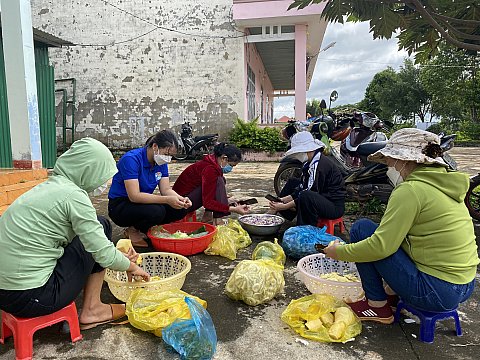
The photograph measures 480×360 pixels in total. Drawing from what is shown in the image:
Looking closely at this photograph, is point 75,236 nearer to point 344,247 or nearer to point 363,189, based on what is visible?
point 344,247

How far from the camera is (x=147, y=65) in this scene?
39.6ft

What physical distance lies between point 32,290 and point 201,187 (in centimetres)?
234

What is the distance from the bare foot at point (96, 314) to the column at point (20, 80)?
2101 mm

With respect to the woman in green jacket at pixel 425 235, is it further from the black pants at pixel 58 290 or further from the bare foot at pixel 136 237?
the bare foot at pixel 136 237

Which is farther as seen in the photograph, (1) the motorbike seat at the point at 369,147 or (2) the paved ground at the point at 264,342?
(1) the motorbike seat at the point at 369,147

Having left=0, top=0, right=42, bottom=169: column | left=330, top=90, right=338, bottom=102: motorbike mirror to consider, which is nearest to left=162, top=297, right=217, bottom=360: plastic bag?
left=0, top=0, right=42, bottom=169: column

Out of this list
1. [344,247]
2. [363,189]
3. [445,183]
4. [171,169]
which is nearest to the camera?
[445,183]

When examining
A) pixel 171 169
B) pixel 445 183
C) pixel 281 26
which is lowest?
pixel 171 169

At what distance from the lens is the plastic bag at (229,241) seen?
3.34 meters

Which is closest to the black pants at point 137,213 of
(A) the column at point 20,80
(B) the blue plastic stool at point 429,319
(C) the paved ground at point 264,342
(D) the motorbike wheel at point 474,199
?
(A) the column at point 20,80

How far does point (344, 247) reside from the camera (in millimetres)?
2076

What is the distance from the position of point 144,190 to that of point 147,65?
31.6 ft

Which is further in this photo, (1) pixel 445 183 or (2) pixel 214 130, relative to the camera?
(2) pixel 214 130

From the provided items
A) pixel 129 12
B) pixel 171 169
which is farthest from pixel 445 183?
pixel 129 12
